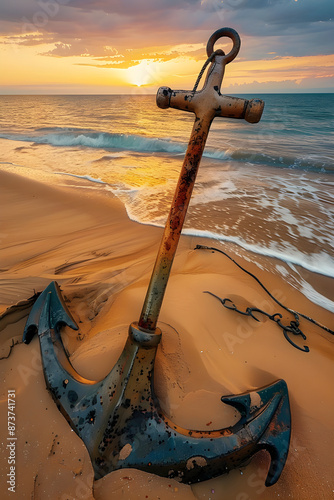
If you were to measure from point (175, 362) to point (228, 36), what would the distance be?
6.31 ft

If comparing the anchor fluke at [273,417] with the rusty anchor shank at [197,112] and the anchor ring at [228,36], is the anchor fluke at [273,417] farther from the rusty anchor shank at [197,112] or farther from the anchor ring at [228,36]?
the anchor ring at [228,36]

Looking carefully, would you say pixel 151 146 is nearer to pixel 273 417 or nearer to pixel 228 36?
pixel 228 36

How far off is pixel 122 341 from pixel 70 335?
1.46 feet

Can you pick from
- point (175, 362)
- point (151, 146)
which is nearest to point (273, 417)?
point (175, 362)

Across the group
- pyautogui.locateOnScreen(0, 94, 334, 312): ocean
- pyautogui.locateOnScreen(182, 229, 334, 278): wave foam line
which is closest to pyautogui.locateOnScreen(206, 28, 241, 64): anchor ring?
pyautogui.locateOnScreen(0, 94, 334, 312): ocean

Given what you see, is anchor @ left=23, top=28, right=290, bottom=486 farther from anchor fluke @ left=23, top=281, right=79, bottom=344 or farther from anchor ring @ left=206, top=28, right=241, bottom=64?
anchor fluke @ left=23, top=281, right=79, bottom=344

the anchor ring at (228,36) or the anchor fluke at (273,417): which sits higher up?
the anchor ring at (228,36)

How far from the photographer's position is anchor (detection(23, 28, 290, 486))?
1.31m

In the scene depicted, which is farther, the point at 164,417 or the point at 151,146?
the point at 151,146

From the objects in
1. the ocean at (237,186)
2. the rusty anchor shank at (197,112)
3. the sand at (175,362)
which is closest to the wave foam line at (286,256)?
the ocean at (237,186)

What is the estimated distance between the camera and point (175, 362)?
192 centimetres

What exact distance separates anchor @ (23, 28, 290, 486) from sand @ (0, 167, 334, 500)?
10cm

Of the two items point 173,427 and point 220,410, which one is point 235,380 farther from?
point 173,427

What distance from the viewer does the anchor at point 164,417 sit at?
1306 millimetres
